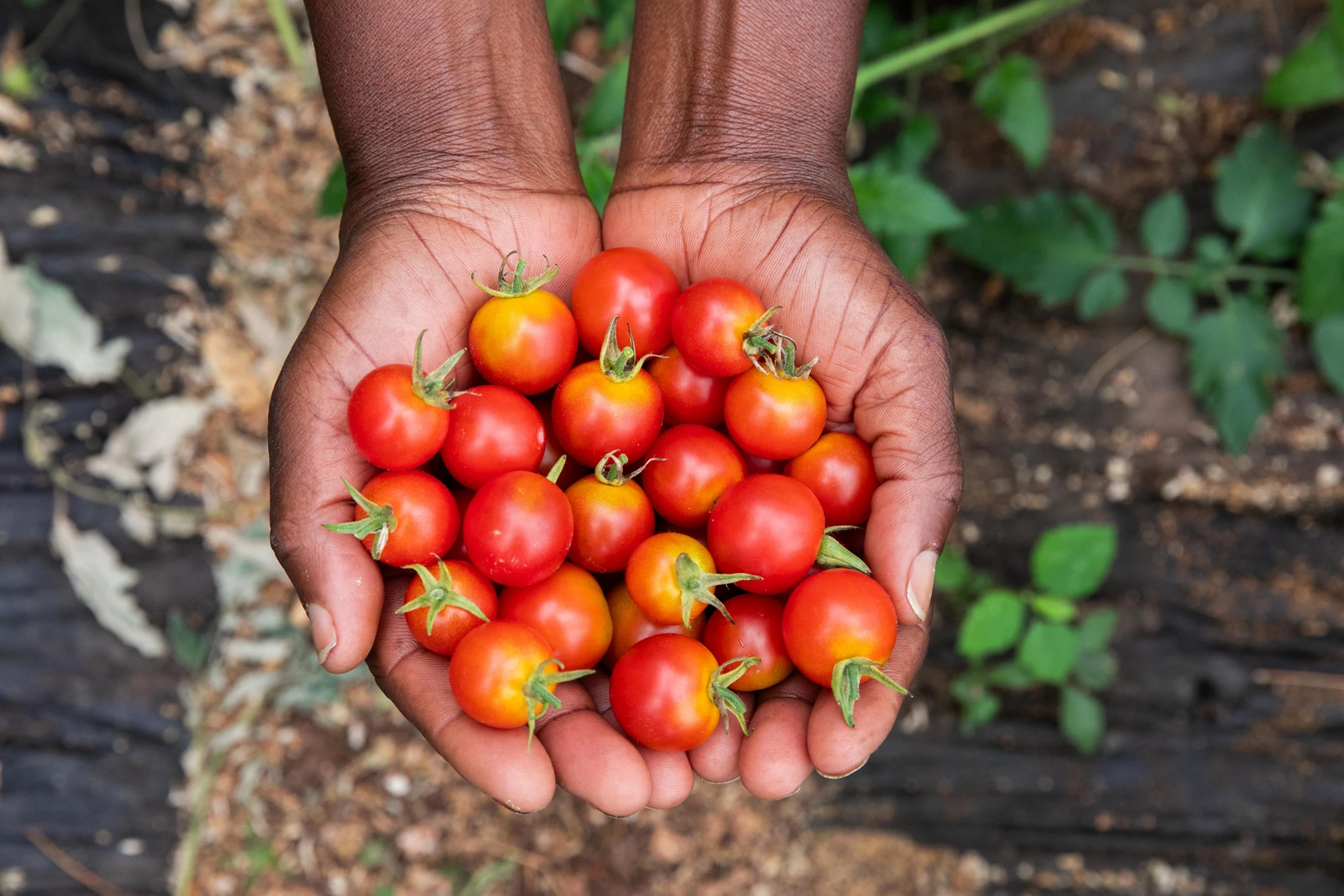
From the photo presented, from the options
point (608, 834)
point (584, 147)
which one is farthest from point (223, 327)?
point (608, 834)

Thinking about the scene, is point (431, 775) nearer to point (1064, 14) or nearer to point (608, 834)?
point (608, 834)

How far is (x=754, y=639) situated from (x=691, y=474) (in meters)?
0.45

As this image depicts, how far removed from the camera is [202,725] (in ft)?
13.7

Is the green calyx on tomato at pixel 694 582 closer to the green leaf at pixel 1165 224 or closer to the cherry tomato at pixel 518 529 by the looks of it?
the cherry tomato at pixel 518 529

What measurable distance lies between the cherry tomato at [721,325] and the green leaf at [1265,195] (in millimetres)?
2492

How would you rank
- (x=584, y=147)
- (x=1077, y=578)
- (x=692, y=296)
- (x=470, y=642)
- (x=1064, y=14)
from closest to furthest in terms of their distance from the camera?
1. (x=470, y=642)
2. (x=692, y=296)
3. (x=584, y=147)
4. (x=1077, y=578)
5. (x=1064, y=14)

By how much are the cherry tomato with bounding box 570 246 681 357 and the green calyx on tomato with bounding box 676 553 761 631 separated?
2.20 ft

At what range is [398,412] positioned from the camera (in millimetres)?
2447

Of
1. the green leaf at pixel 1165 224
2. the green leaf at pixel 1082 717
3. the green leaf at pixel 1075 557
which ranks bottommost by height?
the green leaf at pixel 1082 717

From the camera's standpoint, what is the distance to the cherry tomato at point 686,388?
2830 mm

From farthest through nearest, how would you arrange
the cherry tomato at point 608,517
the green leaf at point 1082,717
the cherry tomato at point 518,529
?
the green leaf at point 1082,717
the cherry tomato at point 608,517
the cherry tomato at point 518,529

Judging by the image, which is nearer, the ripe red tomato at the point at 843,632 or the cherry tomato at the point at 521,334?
the ripe red tomato at the point at 843,632

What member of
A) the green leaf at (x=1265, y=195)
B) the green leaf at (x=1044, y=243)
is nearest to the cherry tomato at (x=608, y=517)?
the green leaf at (x=1044, y=243)

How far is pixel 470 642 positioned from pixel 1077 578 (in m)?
2.37
